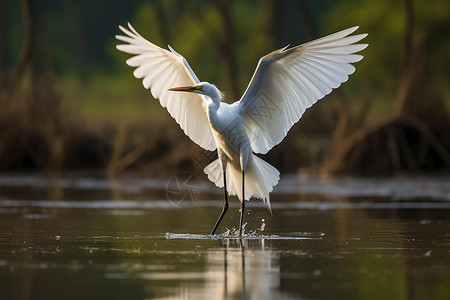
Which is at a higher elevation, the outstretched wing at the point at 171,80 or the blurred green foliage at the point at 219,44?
the blurred green foliage at the point at 219,44

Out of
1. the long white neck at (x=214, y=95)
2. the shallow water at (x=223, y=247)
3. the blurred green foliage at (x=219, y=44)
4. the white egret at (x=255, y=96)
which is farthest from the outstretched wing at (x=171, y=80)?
the blurred green foliage at (x=219, y=44)

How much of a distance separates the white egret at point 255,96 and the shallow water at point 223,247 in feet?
2.19

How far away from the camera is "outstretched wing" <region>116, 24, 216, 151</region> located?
11623 millimetres

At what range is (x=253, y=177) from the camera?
37.0 feet

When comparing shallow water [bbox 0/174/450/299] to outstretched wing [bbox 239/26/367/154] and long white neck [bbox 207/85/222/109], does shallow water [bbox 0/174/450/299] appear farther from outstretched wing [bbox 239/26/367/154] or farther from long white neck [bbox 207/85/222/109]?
long white neck [bbox 207/85/222/109]

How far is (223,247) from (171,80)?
131 inches

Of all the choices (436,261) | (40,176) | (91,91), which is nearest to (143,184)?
(40,176)

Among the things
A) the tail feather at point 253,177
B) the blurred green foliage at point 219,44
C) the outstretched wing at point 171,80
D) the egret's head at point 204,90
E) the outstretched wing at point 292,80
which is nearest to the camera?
the outstretched wing at point 292,80

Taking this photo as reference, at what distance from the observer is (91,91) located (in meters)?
54.7

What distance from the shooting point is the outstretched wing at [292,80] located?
10.5m

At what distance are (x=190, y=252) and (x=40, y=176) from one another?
15.3 meters

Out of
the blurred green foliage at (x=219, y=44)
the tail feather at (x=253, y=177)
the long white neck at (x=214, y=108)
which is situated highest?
the blurred green foliage at (x=219, y=44)

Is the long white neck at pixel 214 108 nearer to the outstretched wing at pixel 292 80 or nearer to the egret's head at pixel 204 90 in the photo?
the egret's head at pixel 204 90

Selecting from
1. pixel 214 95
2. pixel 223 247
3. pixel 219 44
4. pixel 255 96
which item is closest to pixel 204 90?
pixel 214 95
